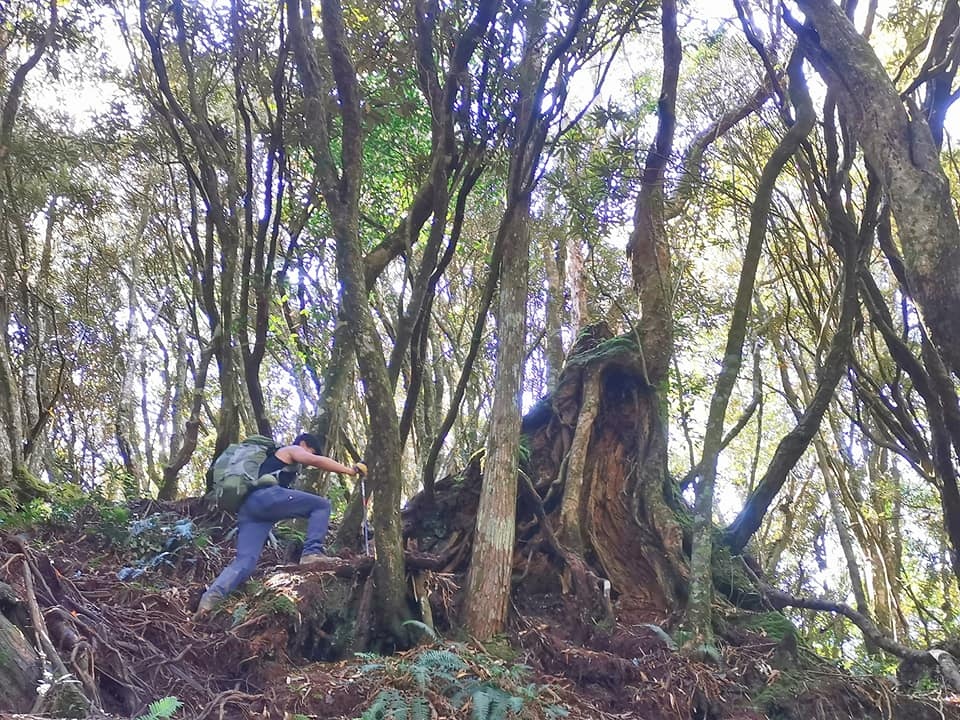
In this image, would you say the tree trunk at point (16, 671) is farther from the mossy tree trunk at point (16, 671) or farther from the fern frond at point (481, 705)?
the fern frond at point (481, 705)

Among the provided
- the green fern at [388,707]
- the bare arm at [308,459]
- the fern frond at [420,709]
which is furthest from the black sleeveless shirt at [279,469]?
the fern frond at [420,709]

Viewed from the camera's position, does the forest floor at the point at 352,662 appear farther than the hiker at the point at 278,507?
No

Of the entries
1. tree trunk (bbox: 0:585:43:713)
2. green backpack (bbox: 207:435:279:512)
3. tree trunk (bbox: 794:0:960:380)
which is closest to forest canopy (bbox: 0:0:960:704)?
tree trunk (bbox: 794:0:960:380)

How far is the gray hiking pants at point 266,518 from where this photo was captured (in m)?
6.15

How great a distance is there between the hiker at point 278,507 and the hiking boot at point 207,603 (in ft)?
0.75

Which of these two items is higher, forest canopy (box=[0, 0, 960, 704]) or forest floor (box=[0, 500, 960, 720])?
forest canopy (box=[0, 0, 960, 704])

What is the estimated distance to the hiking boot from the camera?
5.52 metres

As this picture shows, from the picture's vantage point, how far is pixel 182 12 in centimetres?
858

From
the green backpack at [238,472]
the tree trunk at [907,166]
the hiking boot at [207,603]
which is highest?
the tree trunk at [907,166]

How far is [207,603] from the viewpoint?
5.64 m

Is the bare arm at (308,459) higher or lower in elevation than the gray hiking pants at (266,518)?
higher

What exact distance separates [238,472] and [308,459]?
0.64 metres

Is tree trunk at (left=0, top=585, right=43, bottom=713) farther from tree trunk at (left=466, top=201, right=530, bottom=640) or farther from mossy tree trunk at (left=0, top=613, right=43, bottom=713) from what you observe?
tree trunk at (left=466, top=201, right=530, bottom=640)

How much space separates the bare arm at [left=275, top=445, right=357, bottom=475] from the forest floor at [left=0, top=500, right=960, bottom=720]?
77 cm
